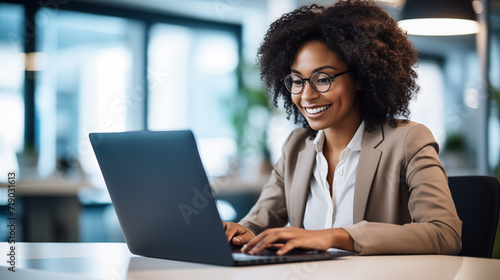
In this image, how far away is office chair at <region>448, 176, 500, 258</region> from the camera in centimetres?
163

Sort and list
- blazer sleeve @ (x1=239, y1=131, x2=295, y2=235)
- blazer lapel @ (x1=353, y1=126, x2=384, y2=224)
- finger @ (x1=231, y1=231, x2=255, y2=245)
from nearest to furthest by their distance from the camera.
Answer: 1. finger @ (x1=231, y1=231, x2=255, y2=245)
2. blazer lapel @ (x1=353, y1=126, x2=384, y2=224)
3. blazer sleeve @ (x1=239, y1=131, x2=295, y2=235)

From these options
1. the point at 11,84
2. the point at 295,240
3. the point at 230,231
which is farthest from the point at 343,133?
the point at 11,84

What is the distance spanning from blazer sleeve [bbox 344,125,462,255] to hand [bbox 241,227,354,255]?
0.06m

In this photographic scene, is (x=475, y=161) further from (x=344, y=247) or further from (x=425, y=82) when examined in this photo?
(x=344, y=247)

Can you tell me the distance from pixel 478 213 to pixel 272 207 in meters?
0.65

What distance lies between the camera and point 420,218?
4.86 feet

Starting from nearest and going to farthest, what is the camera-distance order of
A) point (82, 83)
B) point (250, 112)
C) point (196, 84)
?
point (250, 112) < point (82, 83) < point (196, 84)

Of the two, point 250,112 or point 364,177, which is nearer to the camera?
point 364,177

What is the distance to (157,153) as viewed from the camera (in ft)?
3.53

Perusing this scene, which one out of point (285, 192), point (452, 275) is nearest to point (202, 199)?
point (452, 275)

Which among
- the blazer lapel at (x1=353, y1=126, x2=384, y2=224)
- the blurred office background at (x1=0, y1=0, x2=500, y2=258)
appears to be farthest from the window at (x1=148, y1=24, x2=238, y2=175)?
the blazer lapel at (x1=353, y1=126, x2=384, y2=224)

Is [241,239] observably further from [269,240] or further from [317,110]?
[317,110]

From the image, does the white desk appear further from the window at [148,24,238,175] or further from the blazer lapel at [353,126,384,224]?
the window at [148,24,238,175]

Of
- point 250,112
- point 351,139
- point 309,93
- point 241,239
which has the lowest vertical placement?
point 241,239
